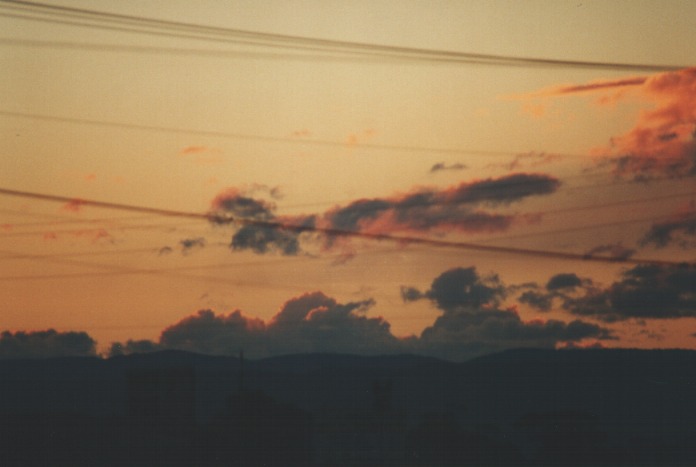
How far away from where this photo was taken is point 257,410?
47.0 m

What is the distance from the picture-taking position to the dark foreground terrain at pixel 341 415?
135 ft

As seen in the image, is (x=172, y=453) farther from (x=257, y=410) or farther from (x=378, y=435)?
(x=378, y=435)

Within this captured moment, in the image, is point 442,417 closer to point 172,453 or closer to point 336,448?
point 336,448

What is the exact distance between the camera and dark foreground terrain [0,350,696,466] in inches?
1625

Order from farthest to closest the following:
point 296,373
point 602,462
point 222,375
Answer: point 296,373
point 222,375
point 602,462

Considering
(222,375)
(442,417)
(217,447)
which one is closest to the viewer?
(217,447)

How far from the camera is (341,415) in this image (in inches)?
1919

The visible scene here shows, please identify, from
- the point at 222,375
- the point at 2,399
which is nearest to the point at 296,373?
the point at 222,375

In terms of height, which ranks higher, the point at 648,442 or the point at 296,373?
the point at 296,373

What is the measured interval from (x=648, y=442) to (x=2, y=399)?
111ft

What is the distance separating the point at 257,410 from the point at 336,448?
4242 millimetres

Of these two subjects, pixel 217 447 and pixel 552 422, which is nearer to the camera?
pixel 217 447

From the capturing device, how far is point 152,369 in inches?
1718

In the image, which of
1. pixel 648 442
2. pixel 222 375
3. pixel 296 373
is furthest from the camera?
pixel 296 373
